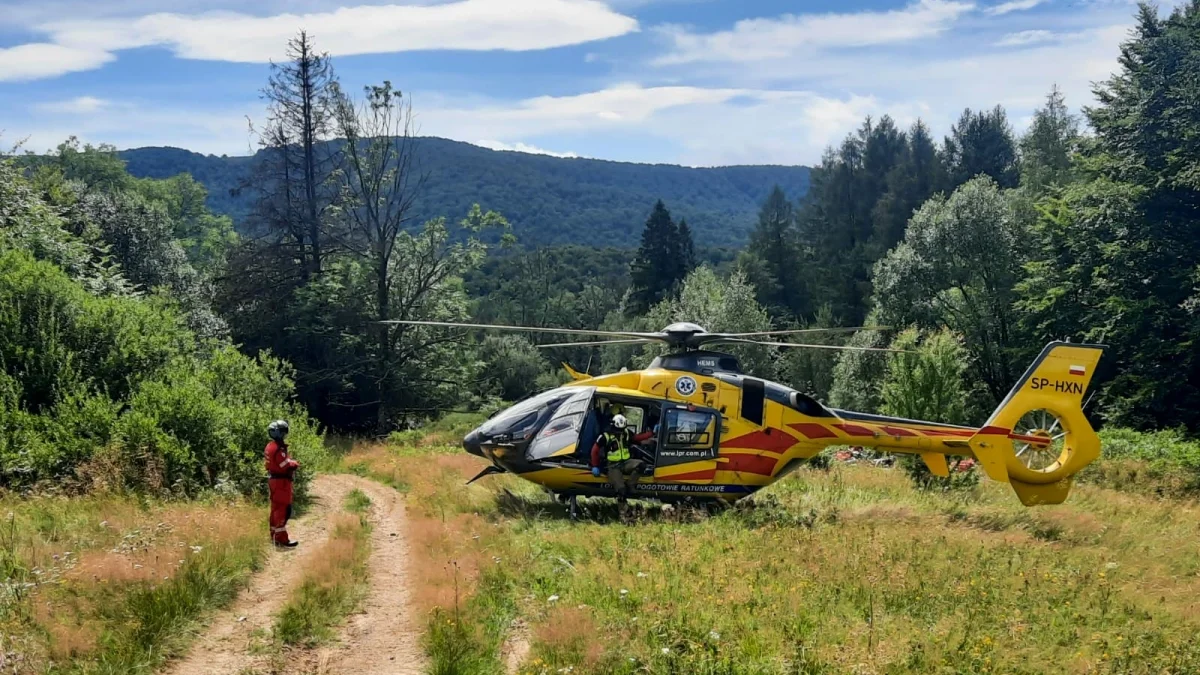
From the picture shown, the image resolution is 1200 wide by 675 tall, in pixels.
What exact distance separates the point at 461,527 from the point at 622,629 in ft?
17.7

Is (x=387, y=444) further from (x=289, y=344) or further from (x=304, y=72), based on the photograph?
(x=304, y=72)

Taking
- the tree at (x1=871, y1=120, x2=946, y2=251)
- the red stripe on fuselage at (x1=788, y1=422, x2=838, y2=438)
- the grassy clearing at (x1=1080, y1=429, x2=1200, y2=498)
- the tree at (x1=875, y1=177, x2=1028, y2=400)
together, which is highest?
the tree at (x1=871, y1=120, x2=946, y2=251)

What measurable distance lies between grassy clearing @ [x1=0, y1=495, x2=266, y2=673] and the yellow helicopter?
5.35 m

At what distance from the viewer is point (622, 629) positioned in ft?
26.8

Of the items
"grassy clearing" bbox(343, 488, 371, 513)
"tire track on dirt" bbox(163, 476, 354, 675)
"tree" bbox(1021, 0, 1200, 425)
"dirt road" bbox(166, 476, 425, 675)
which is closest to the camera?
"tire track on dirt" bbox(163, 476, 354, 675)

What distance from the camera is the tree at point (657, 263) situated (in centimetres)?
6675

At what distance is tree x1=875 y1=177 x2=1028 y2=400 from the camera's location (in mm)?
39094

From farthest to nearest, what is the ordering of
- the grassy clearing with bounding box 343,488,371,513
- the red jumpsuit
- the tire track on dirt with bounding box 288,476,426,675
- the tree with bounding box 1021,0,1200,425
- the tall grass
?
the tree with bounding box 1021,0,1200,425, the grassy clearing with bounding box 343,488,371,513, the red jumpsuit, the tire track on dirt with bounding box 288,476,426,675, the tall grass

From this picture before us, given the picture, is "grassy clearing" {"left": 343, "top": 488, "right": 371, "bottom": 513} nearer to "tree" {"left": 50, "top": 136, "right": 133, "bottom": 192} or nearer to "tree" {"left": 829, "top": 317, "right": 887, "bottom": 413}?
"tree" {"left": 829, "top": 317, "right": 887, "bottom": 413}

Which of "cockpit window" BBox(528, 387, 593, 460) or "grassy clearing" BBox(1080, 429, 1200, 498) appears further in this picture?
"grassy clearing" BBox(1080, 429, 1200, 498)

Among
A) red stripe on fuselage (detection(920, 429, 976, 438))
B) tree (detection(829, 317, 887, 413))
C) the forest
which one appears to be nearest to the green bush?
the forest

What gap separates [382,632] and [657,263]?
59.5 m

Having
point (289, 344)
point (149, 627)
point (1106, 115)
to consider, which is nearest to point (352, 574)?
point (149, 627)

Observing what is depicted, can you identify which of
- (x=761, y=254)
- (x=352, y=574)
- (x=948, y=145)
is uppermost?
(x=948, y=145)
